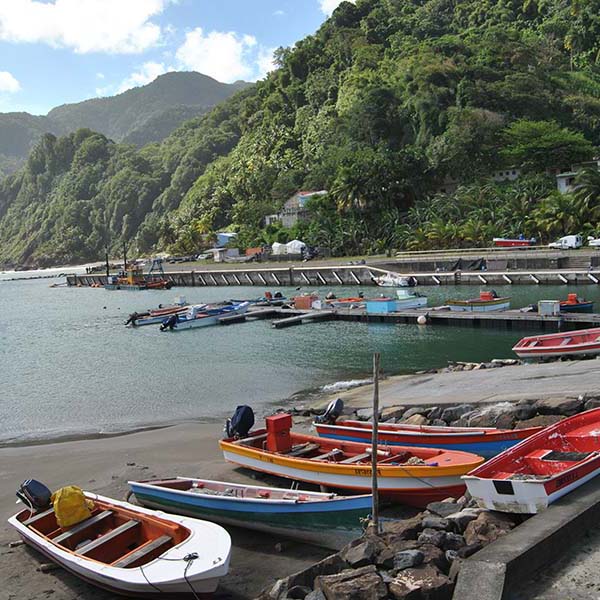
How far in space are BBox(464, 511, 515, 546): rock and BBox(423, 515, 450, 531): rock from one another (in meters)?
0.34

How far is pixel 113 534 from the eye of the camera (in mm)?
10227

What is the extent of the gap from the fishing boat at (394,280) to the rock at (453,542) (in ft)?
184

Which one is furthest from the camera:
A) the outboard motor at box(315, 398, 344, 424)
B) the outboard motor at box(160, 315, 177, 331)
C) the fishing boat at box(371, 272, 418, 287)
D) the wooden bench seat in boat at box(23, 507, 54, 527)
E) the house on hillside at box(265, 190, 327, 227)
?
the house on hillside at box(265, 190, 327, 227)

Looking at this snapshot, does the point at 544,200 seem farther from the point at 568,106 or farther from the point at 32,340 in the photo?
the point at 32,340

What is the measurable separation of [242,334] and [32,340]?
1800cm

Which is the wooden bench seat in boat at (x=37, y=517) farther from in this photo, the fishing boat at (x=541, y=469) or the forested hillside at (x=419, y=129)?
the forested hillside at (x=419, y=129)

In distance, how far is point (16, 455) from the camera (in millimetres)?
19156

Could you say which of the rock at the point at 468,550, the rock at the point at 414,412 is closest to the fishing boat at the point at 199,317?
the rock at the point at 414,412

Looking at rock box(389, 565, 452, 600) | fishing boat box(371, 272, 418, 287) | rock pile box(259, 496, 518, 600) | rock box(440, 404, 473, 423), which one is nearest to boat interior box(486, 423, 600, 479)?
rock pile box(259, 496, 518, 600)

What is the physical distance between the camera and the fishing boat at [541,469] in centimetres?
829

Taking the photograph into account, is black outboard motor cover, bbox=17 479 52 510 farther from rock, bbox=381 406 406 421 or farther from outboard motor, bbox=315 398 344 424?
rock, bbox=381 406 406 421

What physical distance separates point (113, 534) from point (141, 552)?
100cm

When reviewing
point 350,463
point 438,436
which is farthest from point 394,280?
point 350,463

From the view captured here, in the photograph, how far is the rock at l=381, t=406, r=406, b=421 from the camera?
17.0 meters
